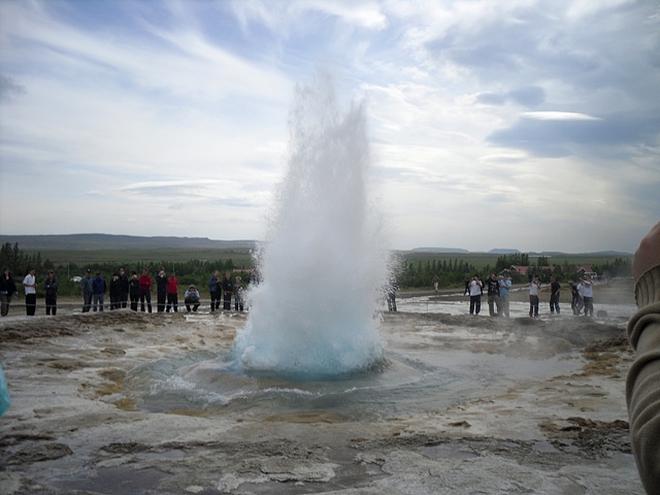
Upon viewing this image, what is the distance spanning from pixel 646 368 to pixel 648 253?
271mm

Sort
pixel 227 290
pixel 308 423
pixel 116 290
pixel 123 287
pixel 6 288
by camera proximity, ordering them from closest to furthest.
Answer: pixel 308 423 < pixel 6 288 < pixel 116 290 < pixel 123 287 < pixel 227 290

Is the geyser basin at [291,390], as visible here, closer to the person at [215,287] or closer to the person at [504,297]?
the person at [215,287]

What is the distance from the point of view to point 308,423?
6094 mm

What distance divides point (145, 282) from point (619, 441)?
1641 cm

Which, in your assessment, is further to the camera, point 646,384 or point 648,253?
point 648,253

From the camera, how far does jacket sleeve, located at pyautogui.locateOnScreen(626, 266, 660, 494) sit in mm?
998

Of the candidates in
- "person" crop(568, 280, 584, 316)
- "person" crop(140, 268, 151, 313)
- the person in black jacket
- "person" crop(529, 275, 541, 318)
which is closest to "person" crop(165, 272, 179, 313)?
"person" crop(140, 268, 151, 313)

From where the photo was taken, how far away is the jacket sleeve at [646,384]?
1.00 m

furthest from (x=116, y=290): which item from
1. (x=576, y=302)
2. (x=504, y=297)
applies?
(x=576, y=302)

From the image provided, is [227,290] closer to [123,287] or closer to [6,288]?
[123,287]

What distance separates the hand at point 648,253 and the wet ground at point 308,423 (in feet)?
10.2

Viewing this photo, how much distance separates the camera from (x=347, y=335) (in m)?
9.49

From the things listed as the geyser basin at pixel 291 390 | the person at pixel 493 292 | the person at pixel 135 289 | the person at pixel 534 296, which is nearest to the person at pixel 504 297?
the person at pixel 493 292

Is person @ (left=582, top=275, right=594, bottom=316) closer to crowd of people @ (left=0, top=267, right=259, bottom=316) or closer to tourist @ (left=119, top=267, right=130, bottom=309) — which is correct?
crowd of people @ (left=0, top=267, right=259, bottom=316)
